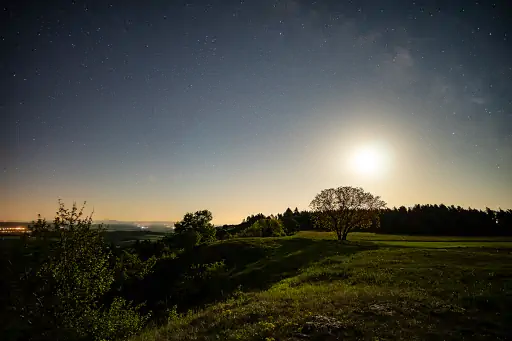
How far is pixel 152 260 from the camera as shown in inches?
2800

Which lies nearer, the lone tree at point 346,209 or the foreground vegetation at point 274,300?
the foreground vegetation at point 274,300

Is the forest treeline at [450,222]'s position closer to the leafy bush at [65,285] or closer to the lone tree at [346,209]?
the lone tree at [346,209]

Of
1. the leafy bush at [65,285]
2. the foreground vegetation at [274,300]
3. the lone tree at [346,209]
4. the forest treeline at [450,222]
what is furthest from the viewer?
the forest treeline at [450,222]

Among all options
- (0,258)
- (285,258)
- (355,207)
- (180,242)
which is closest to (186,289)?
(285,258)

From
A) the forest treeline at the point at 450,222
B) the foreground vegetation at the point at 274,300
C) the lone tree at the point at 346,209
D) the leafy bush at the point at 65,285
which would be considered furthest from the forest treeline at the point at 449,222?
the leafy bush at the point at 65,285

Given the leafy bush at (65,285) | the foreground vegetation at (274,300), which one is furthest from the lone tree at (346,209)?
the leafy bush at (65,285)

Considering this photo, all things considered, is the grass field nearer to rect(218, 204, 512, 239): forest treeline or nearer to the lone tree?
the lone tree

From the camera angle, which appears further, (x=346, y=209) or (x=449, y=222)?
(x=449, y=222)

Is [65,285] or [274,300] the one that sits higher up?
[65,285]

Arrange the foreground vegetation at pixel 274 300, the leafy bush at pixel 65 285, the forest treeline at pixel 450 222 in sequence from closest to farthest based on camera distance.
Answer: the foreground vegetation at pixel 274 300 < the leafy bush at pixel 65 285 < the forest treeline at pixel 450 222

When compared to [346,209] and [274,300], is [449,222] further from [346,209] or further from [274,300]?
[274,300]

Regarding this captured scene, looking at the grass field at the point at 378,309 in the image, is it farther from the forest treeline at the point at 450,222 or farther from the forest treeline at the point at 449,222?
the forest treeline at the point at 450,222

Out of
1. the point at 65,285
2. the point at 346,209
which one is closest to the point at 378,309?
the point at 65,285

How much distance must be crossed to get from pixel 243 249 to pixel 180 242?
152ft
